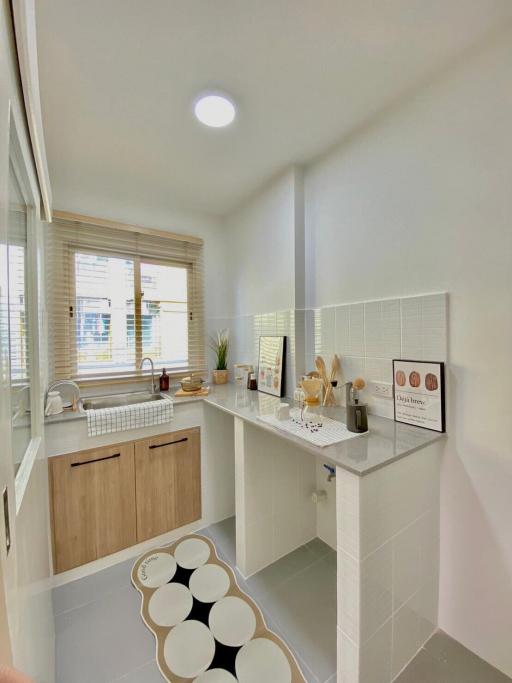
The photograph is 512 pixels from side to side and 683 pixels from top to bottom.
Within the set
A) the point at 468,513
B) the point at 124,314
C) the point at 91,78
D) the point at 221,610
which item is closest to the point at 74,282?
the point at 124,314

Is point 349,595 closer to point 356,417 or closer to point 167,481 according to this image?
point 356,417

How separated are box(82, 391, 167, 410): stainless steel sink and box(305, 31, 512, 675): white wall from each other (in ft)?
5.43

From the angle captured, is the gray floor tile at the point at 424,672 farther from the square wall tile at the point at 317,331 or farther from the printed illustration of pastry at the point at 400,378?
the square wall tile at the point at 317,331

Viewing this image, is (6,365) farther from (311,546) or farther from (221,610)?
(311,546)

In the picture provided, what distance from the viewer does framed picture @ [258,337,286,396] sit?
186cm

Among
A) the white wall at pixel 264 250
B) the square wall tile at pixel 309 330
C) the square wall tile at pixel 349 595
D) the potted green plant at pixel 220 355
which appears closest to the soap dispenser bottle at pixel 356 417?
the square wall tile at pixel 349 595

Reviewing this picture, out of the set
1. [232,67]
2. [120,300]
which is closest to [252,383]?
[120,300]

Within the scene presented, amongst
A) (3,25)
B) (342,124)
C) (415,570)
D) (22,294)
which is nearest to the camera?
(3,25)

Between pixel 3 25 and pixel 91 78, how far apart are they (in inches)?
31.8

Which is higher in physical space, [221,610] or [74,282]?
[74,282]

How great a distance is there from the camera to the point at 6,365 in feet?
1.80

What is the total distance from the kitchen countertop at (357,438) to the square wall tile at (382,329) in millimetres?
332

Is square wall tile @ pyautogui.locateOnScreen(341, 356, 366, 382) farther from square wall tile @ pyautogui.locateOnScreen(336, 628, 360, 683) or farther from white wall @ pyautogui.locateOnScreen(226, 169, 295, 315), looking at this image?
square wall tile @ pyautogui.locateOnScreen(336, 628, 360, 683)

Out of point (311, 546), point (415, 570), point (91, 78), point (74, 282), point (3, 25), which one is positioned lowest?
point (311, 546)
